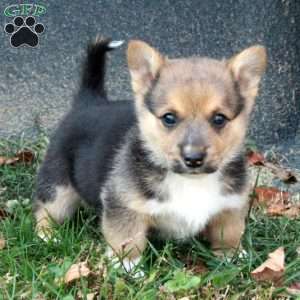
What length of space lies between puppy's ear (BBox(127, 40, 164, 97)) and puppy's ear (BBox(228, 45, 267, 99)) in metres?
0.37

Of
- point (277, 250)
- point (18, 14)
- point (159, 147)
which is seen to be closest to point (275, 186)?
point (277, 250)

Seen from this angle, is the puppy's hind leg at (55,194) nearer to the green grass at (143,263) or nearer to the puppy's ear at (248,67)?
the green grass at (143,263)

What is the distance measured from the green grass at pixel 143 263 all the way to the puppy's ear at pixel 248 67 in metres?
0.82

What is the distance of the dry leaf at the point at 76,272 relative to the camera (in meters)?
3.47

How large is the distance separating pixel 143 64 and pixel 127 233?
33.7 inches

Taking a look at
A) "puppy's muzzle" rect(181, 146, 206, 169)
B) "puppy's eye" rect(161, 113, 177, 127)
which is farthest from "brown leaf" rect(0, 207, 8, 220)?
"puppy's muzzle" rect(181, 146, 206, 169)

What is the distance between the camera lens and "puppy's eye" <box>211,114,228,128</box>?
11.3ft

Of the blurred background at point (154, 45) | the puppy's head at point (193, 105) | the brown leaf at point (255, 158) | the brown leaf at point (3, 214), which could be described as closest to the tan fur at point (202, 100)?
the puppy's head at point (193, 105)

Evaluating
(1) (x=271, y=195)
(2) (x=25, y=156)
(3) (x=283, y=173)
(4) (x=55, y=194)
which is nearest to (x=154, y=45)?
(2) (x=25, y=156)

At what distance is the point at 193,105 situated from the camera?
3406mm

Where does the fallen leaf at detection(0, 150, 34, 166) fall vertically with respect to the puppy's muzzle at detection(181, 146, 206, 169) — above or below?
below

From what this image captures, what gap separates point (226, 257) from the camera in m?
3.79

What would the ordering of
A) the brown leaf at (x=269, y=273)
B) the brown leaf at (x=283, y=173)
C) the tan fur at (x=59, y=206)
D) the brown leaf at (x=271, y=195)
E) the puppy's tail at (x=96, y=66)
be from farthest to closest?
1. the brown leaf at (x=283, y=173)
2. the brown leaf at (x=271, y=195)
3. the puppy's tail at (x=96, y=66)
4. the tan fur at (x=59, y=206)
5. the brown leaf at (x=269, y=273)

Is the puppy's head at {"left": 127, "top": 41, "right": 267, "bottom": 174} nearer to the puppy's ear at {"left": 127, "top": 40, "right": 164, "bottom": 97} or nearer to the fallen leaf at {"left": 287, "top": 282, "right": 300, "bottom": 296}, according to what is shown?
the puppy's ear at {"left": 127, "top": 40, "right": 164, "bottom": 97}
